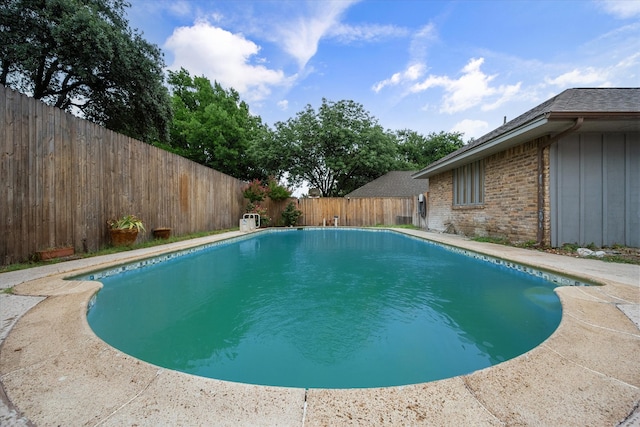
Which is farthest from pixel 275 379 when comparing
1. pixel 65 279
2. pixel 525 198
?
pixel 525 198

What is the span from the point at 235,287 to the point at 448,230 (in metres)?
8.23

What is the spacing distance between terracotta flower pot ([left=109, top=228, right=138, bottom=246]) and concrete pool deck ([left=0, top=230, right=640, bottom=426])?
4342 mm

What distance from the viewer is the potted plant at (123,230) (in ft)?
18.6

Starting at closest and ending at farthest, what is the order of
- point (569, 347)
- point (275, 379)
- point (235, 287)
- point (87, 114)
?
point (569, 347), point (275, 379), point (235, 287), point (87, 114)

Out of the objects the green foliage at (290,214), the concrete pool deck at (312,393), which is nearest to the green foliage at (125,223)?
the concrete pool deck at (312,393)

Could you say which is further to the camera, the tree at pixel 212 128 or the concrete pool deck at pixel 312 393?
the tree at pixel 212 128

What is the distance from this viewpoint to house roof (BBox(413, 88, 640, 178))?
15.3 feet

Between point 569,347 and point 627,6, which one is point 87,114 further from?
point 627,6

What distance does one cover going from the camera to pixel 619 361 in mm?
1456

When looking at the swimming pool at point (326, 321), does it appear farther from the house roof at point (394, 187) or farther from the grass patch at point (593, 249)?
the house roof at point (394, 187)

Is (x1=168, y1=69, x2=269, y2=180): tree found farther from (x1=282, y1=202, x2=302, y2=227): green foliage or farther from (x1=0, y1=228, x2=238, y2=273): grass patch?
(x1=0, y1=228, x2=238, y2=273): grass patch

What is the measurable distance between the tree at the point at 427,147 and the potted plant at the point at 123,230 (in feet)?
84.1

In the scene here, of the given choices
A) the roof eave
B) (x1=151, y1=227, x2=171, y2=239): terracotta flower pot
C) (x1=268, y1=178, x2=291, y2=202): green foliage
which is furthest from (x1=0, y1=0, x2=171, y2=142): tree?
the roof eave

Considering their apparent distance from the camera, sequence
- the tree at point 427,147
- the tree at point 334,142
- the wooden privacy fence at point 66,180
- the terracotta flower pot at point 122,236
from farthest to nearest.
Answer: the tree at point 427,147
the tree at point 334,142
the terracotta flower pot at point 122,236
the wooden privacy fence at point 66,180
